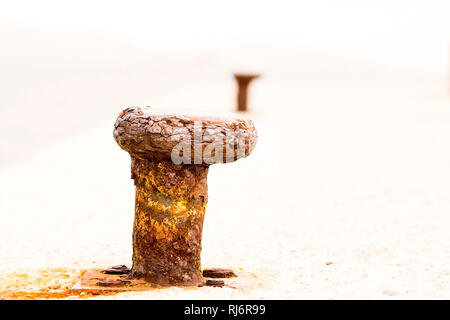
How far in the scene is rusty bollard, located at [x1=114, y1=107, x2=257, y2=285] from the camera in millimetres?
3604

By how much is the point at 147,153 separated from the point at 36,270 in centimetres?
120

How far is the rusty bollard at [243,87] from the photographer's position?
14035 mm

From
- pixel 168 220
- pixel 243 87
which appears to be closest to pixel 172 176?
pixel 168 220

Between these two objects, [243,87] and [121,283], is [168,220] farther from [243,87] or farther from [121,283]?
[243,87]

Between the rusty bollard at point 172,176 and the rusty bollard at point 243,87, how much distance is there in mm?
10263

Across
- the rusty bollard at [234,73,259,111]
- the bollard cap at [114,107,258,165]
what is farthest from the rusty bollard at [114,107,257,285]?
the rusty bollard at [234,73,259,111]

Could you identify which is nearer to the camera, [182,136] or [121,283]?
[182,136]

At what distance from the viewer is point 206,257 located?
16.0ft

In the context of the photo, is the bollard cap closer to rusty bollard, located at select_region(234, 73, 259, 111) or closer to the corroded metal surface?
the corroded metal surface

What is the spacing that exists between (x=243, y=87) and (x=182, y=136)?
11.0 meters

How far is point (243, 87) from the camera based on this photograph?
14.5m

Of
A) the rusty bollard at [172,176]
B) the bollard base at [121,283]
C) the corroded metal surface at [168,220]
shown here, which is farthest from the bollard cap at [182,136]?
the bollard base at [121,283]

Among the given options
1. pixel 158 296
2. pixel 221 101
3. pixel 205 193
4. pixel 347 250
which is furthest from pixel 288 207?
pixel 221 101

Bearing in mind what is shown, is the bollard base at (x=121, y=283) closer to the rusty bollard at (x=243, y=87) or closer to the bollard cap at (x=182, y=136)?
the bollard cap at (x=182, y=136)
